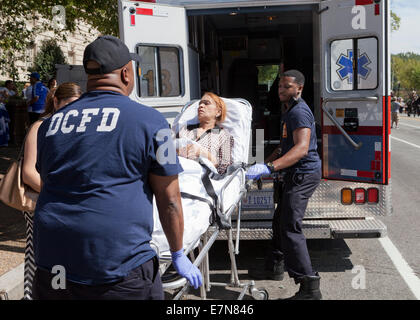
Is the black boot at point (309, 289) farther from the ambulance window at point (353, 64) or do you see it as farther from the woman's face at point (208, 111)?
the ambulance window at point (353, 64)

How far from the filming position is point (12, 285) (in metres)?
4.52

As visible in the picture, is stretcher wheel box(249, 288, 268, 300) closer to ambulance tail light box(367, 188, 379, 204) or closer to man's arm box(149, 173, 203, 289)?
ambulance tail light box(367, 188, 379, 204)

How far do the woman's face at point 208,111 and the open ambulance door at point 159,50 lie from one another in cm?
104

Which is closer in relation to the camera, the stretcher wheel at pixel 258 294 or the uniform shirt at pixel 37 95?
the stretcher wheel at pixel 258 294

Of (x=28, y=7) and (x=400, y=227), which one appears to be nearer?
(x=400, y=227)

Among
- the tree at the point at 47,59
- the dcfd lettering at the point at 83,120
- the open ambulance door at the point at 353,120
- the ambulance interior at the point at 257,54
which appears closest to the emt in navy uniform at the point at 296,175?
the open ambulance door at the point at 353,120

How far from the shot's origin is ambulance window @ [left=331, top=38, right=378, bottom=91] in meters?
5.28

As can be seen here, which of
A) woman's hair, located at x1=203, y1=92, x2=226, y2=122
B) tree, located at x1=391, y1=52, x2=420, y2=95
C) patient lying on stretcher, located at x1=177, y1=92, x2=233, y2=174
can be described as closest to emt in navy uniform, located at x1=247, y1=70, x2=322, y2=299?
patient lying on stretcher, located at x1=177, y1=92, x2=233, y2=174

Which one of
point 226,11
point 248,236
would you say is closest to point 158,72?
point 226,11

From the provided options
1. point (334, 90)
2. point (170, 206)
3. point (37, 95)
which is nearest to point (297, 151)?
point (334, 90)

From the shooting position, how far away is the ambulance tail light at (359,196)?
5522mm

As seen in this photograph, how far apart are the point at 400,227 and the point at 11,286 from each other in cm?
519

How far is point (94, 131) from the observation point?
2.09 meters
